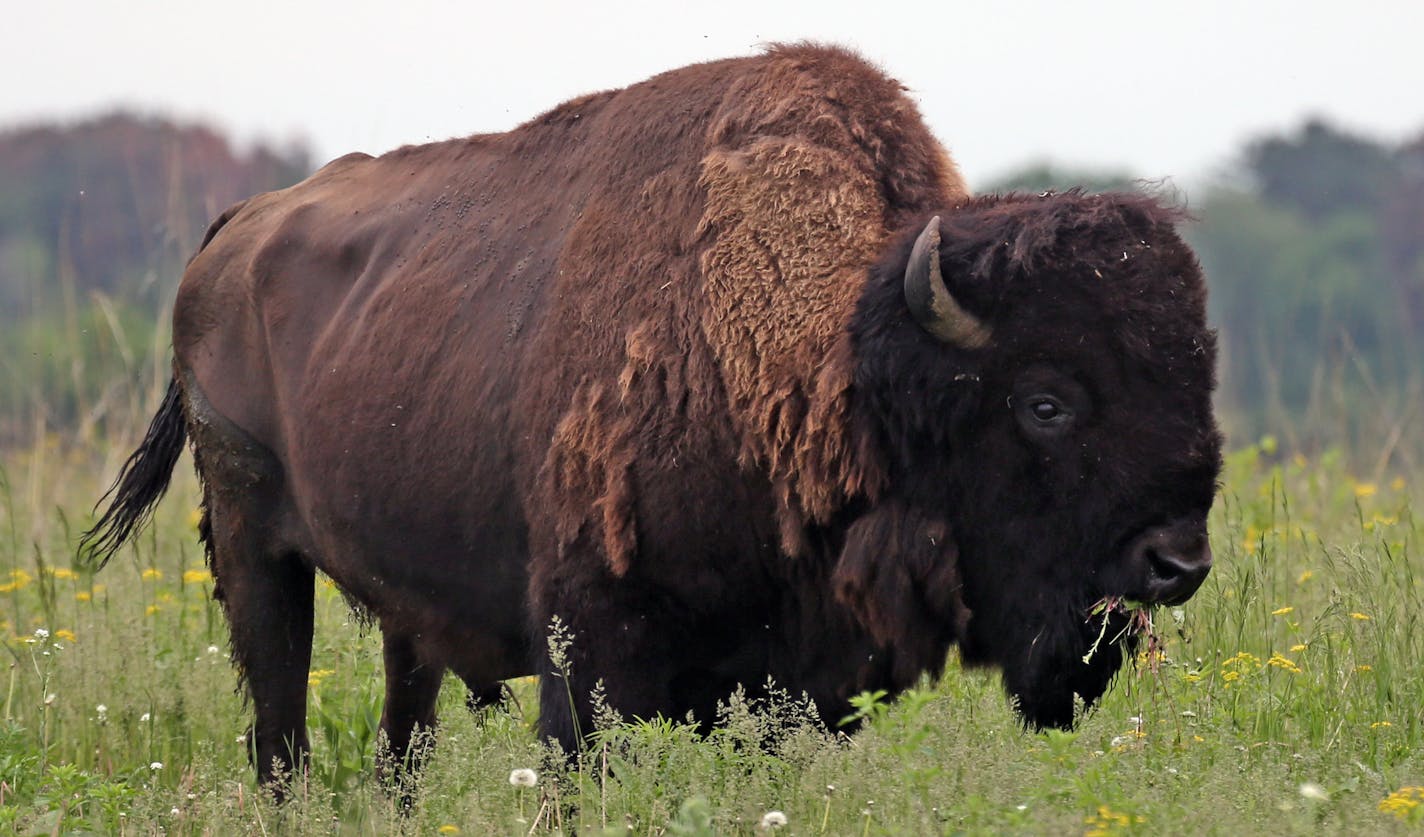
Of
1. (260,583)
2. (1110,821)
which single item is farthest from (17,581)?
(1110,821)

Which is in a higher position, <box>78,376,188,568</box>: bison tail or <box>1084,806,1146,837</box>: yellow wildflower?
<box>1084,806,1146,837</box>: yellow wildflower

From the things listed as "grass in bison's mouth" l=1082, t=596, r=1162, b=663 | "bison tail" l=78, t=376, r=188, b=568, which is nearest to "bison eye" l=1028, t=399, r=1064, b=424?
"grass in bison's mouth" l=1082, t=596, r=1162, b=663

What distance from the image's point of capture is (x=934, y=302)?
4.03 metres

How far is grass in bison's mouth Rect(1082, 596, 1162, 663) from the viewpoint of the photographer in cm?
395

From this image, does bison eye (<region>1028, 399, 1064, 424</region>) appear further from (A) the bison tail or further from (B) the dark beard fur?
(A) the bison tail

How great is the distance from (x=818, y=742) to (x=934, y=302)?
1053 millimetres

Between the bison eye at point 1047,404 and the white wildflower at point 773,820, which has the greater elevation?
the bison eye at point 1047,404

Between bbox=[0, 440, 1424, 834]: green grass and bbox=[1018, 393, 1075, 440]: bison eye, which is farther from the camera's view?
bbox=[1018, 393, 1075, 440]: bison eye

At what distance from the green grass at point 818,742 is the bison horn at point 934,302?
2.88ft

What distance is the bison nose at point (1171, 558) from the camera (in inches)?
152

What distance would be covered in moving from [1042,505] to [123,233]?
28.5 m

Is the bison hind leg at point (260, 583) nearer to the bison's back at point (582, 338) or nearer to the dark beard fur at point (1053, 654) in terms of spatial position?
the bison's back at point (582, 338)

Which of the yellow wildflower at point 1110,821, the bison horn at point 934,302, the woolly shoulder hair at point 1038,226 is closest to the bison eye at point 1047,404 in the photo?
the bison horn at point 934,302

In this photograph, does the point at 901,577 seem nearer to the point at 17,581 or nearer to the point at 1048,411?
the point at 1048,411
